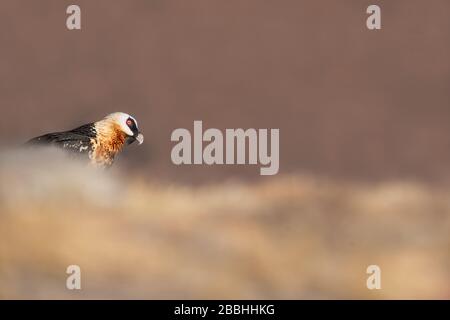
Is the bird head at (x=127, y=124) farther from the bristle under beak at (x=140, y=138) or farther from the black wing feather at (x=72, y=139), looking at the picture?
the black wing feather at (x=72, y=139)

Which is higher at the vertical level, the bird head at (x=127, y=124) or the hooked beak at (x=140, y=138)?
the bird head at (x=127, y=124)

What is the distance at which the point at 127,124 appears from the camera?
2816mm

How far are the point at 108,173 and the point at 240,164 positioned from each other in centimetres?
64

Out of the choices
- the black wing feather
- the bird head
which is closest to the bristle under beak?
the bird head

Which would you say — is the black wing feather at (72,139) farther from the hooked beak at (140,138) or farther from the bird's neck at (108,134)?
the hooked beak at (140,138)

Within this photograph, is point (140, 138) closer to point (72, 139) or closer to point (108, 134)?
point (108, 134)

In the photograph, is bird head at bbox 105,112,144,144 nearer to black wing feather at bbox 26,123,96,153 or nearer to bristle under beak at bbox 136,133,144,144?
bristle under beak at bbox 136,133,144,144

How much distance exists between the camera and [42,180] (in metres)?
2.67

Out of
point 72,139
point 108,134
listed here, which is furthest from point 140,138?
point 72,139

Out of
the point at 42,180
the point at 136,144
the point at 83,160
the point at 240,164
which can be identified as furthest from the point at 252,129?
the point at 42,180

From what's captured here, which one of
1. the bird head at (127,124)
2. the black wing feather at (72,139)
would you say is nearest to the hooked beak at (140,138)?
the bird head at (127,124)

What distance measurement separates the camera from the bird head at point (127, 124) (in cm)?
281

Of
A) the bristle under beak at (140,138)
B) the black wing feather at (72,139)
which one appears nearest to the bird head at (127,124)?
the bristle under beak at (140,138)
